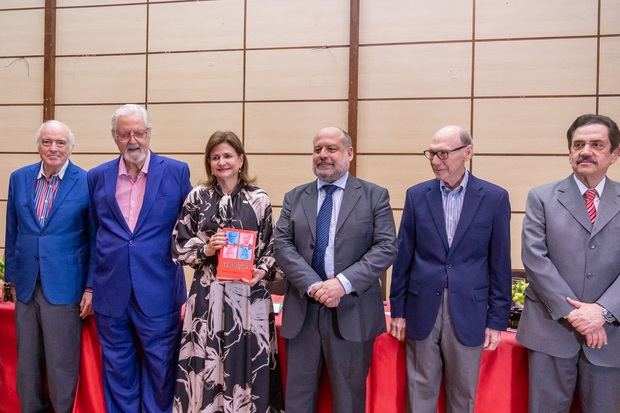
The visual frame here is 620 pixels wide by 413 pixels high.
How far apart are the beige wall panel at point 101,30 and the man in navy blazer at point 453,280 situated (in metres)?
3.50

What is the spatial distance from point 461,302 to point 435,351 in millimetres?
216

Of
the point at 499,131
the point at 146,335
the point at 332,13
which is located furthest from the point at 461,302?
the point at 332,13

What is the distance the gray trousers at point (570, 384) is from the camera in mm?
1841

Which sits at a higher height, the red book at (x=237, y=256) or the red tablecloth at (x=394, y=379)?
the red book at (x=237, y=256)

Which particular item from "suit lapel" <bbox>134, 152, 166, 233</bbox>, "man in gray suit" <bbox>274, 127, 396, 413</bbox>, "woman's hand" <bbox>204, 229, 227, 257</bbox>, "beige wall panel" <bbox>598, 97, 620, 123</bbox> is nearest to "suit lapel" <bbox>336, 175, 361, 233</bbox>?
"man in gray suit" <bbox>274, 127, 396, 413</bbox>

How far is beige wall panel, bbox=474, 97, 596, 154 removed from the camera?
3.96 metres

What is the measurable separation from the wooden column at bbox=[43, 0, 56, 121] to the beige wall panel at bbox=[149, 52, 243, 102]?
0.94 metres

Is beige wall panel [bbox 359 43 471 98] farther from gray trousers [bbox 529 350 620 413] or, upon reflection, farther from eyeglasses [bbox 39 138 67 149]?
gray trousers [bbox 529 350 620 413]

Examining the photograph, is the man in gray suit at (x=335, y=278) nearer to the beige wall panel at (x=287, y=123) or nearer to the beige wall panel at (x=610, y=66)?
the beige wall panel at (x=287, y=123)

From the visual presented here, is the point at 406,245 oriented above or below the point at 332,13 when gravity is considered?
below

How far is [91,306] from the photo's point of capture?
232 centimetres

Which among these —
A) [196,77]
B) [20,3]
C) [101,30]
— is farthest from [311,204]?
[20,3]

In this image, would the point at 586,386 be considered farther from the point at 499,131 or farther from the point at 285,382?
the point at 499,131

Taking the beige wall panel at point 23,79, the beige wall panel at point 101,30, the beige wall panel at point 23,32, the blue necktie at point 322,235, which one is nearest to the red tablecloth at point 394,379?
the blue necktie at point 322,235
